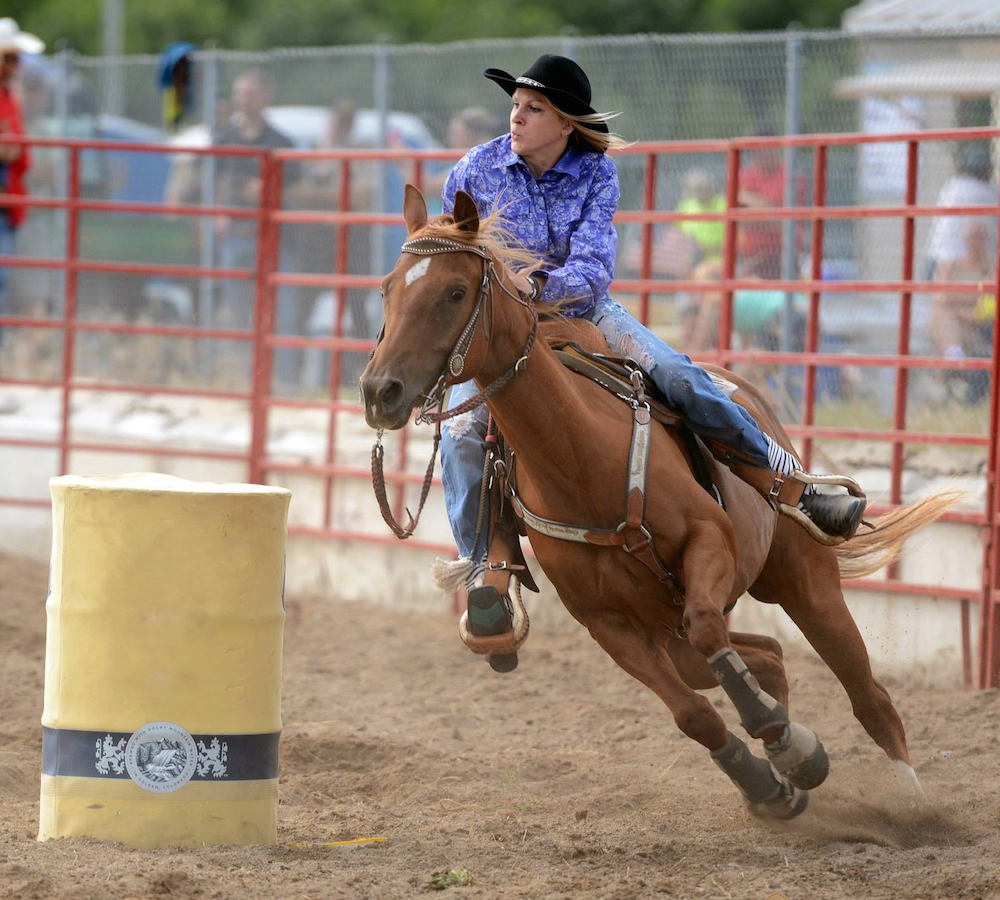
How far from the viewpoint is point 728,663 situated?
4410 millimetres

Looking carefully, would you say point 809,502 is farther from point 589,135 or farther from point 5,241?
point 5,241

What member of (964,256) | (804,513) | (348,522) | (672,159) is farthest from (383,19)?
(804,513)

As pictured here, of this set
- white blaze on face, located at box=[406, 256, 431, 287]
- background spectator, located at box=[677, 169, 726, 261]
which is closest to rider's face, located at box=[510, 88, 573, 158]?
white blaze on face, located at box=[406, 256, 431, 287]

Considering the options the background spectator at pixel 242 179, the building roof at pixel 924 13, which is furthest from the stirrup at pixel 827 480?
the background spectator at pixel 242 179

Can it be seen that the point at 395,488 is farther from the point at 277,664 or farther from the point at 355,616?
the point at 277,664

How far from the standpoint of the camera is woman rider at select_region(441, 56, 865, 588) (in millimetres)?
4875

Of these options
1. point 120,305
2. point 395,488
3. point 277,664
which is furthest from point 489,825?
point 120,305

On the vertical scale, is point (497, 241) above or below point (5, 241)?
below

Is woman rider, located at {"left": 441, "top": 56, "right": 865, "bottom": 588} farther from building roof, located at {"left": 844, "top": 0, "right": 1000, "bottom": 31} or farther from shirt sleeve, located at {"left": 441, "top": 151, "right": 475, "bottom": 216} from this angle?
building roof, located at {"left": 844, "top": 0, "right": 1000, "bottom": 31}

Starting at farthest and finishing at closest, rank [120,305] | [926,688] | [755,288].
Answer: [120,305] → [755,288] → [926,688]

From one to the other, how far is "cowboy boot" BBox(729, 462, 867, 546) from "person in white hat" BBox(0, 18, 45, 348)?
6479mm

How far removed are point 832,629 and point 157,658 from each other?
2.41 m

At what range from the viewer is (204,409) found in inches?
443

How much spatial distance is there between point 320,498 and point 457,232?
18.7 feet
